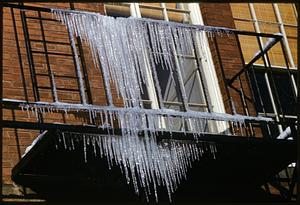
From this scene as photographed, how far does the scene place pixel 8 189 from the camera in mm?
6637

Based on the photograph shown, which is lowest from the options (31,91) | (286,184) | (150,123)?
(286,184)

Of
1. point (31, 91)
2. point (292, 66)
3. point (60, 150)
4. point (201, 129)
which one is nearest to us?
point (60, 150)

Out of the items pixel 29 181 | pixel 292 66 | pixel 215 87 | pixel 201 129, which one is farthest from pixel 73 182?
pixel 292 66

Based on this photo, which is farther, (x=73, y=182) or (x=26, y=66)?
(x=26, y=66)

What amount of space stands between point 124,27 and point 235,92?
7.68 feet

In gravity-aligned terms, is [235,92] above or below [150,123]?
above

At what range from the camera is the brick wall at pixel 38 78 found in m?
7.00

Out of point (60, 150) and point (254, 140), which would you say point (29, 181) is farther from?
point (254, 140)

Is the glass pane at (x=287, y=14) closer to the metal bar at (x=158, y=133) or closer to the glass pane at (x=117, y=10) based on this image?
the glass pane at (x=117, y=10)

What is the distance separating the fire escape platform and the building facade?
346mm

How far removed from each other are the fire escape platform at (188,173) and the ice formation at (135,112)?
17cm

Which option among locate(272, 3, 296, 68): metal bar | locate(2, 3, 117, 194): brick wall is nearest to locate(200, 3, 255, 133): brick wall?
locate(272, 3, 296, 68): metal bar

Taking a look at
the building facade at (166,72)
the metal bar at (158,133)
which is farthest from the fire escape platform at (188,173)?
the building facade at (166,72)

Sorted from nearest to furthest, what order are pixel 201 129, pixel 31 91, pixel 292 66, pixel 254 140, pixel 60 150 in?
1. pixel 60 150
2. pixel 254 140
3. pixel 31 91
4. pixel 201 129
5. pixel 292 66
